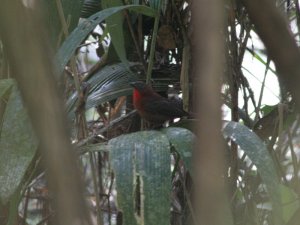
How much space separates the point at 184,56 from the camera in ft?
5.57

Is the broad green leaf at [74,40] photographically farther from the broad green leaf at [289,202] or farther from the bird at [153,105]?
the broad green leaf at [289,202]

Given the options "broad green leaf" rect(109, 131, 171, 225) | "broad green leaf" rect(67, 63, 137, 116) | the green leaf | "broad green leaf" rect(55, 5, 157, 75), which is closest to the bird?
"broad green leaf" rect(67, 63, 137, 116)

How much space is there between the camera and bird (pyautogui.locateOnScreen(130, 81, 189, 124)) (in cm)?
185

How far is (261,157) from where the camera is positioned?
1139mm

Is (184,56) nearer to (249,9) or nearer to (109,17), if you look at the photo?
(109,17)

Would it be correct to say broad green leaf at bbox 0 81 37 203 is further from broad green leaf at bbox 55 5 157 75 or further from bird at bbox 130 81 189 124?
bird at bbox 130 81 189 124

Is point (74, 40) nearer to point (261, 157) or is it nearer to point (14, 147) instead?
point (14, 147)

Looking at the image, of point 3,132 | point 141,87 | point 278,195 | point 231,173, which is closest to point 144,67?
point 141,87

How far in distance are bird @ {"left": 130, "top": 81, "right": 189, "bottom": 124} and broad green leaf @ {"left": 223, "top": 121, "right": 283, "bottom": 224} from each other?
0.53m

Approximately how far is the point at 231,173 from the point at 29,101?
4.14 ft

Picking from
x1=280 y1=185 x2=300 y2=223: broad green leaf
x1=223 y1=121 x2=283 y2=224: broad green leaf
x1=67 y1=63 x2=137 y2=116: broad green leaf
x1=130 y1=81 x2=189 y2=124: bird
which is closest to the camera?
x1=223 y1=121 x2=283 y2=224: broad green leaf

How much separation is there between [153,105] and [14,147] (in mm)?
821

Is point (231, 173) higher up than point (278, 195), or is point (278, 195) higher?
point (231, 173)

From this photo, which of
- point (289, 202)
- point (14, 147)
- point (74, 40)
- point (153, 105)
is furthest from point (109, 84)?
point (289, 202)
